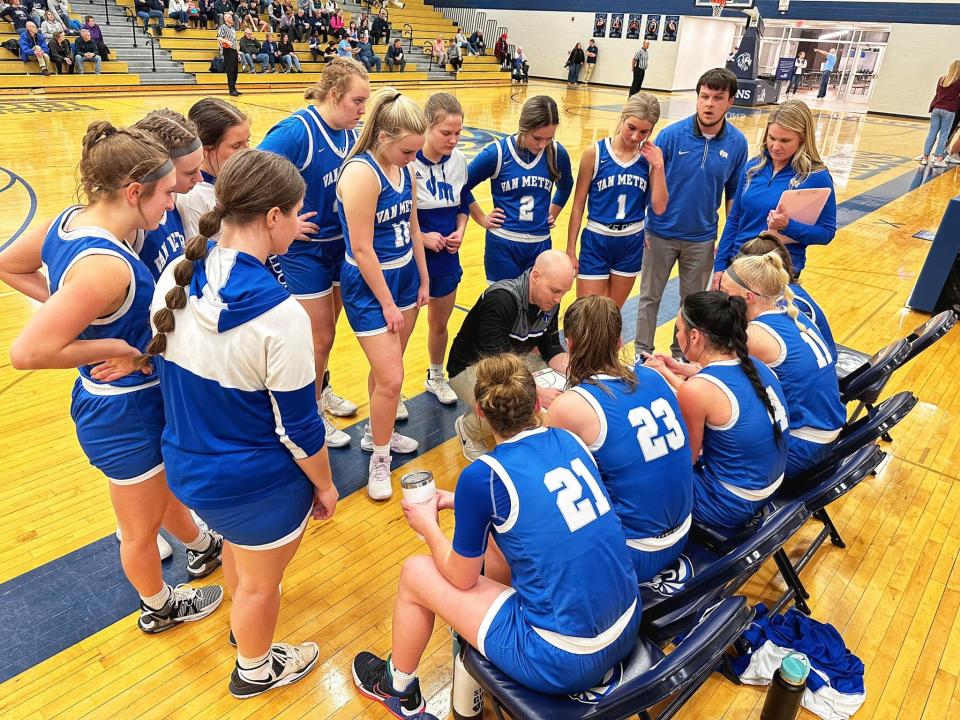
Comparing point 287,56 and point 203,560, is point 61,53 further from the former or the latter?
point 203,560


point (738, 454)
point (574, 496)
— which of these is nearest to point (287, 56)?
point (738, 454)

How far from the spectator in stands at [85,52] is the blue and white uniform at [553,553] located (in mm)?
17232

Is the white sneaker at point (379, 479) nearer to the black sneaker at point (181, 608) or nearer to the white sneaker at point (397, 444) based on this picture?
the white sneaker at point (397, 444)

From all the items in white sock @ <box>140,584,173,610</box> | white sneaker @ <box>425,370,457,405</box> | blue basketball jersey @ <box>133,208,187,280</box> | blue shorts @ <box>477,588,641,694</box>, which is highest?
blue basketball jersey @ <box>133,208,187,280</box>

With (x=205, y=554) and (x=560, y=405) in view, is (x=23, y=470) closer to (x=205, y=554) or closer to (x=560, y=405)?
(x=205, y=554)

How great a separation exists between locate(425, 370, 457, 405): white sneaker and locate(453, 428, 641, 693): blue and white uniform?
7.60ft

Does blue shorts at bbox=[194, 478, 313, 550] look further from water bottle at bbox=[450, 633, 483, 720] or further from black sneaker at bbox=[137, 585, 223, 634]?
black sneaker at bbox=[137, 585, 223, 634]

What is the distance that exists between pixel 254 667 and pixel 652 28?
26.0 metres

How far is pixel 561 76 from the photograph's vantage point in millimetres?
26188

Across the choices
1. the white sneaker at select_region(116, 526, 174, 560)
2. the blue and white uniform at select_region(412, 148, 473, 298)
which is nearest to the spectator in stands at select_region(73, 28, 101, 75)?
the blue and white uniform at select_region(412, 148, 473, 298)

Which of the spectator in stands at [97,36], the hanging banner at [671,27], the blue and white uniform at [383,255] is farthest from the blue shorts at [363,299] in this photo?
the hanging banner at [671,27]

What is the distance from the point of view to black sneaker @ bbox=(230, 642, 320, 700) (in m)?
2.17

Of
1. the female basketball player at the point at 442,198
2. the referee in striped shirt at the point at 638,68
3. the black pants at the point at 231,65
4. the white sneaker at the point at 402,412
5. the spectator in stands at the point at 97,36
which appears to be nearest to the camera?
the female basketball player at the point at 442,198

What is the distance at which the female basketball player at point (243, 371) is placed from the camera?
1.57m
